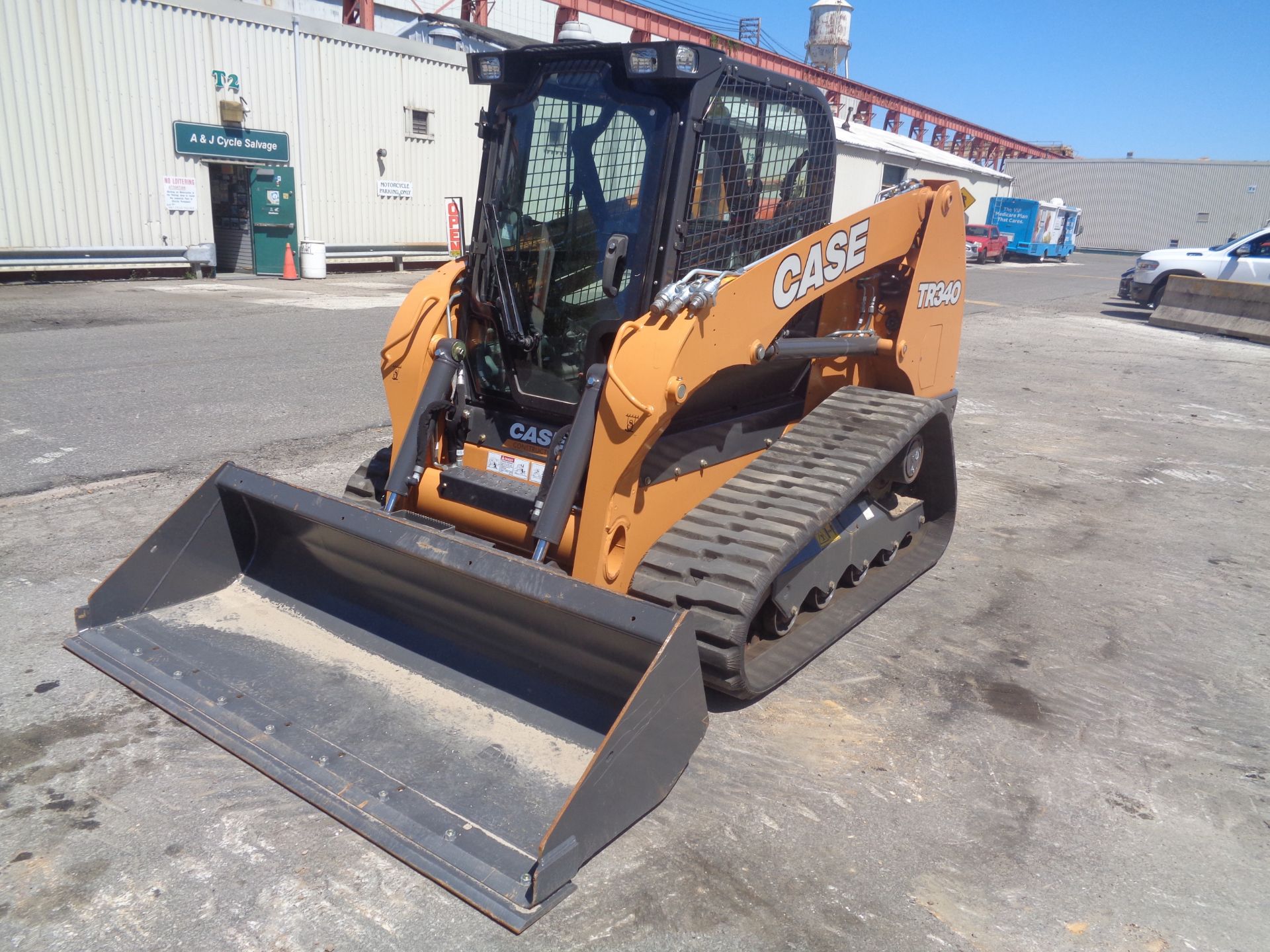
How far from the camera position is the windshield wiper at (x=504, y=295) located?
4277 mm

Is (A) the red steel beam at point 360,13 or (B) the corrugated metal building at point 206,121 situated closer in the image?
(B) the corrugated metal building at point 206,121

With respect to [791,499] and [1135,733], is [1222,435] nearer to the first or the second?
[1135,733]

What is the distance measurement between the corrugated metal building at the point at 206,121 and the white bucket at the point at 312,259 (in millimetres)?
676

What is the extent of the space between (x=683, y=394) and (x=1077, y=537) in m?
3.99

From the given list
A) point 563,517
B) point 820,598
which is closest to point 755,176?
point 563,517

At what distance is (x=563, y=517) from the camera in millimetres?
3684

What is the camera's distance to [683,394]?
3631mm

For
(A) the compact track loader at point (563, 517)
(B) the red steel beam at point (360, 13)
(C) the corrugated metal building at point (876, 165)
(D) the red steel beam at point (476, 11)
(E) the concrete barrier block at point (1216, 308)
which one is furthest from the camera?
(C) the corrugated metal building at point (876, 165)

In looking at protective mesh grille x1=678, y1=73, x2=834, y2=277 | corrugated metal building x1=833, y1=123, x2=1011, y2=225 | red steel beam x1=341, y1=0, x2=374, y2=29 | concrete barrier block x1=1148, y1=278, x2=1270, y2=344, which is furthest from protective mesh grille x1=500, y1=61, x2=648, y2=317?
corrugated metal building x1=833, y1=123, x2=1011, y2=225

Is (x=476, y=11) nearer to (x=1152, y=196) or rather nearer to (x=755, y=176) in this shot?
(x=755, y=176)

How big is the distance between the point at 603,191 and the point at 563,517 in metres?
1.45

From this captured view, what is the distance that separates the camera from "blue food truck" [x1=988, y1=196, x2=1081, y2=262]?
37719mm

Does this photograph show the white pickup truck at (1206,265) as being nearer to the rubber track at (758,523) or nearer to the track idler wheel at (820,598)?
the rubber track at (758,523)

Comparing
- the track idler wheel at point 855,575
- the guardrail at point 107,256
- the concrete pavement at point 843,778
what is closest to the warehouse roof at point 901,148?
the guardrail at point 107,256
